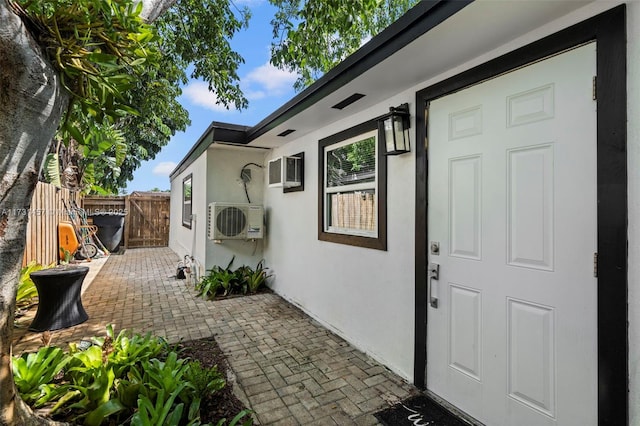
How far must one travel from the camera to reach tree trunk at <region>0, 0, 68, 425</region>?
51.0 inches

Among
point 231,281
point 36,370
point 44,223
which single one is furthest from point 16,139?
point 44,223

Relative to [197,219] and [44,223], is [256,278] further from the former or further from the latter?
[44,223]

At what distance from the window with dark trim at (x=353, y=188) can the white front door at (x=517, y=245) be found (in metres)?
0.70

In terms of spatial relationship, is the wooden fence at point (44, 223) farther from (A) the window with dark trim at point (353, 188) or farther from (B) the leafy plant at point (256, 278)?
(A) the window with dark trim at point (353, 188)

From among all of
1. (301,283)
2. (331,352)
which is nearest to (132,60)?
(331,352)

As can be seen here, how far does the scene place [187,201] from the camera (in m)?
8.52

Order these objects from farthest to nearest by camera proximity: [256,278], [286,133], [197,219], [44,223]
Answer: [197,219] → [44,223] → [256,278] → [286,133]

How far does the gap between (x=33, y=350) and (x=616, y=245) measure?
4642mm

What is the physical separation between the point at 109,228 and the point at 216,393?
31.2 ft

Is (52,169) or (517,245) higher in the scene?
(52,169)

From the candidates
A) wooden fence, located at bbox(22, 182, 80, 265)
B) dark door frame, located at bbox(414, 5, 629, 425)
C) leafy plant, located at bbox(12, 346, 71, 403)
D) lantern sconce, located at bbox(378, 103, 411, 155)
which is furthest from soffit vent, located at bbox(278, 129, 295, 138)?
wooden fence, located at bbox(22, 182, 80, 265)

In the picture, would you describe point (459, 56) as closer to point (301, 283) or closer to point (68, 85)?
point (68, 85)

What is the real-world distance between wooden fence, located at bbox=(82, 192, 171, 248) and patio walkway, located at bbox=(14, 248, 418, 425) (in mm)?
6497

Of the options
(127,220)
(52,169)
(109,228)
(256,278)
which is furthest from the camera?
(127,220)
